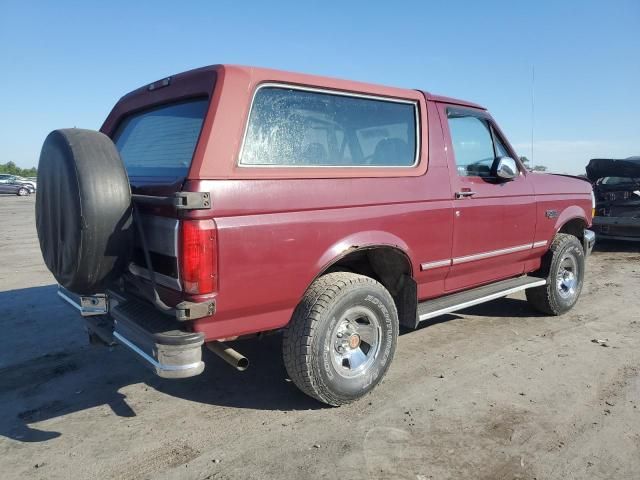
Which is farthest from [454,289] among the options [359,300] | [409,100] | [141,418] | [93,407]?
[93,407]

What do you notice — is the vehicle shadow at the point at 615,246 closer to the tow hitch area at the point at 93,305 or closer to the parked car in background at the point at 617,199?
Result: the parked car in background at the point at 617,199

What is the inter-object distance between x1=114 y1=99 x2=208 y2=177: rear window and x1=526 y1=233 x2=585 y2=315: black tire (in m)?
3.89

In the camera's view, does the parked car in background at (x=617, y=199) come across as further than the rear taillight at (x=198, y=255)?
Yes

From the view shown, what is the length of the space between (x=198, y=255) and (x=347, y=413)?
1474 mm

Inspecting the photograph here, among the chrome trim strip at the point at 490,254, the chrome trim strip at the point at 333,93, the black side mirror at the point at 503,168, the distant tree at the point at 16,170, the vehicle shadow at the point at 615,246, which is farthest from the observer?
the distant tree at the point at 16,170

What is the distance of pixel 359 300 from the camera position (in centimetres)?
324

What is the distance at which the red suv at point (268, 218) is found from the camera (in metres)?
2.65

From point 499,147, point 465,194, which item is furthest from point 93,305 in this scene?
point 499,147

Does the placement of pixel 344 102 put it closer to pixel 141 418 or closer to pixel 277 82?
pixel 277 82

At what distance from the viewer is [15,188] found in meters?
33.3

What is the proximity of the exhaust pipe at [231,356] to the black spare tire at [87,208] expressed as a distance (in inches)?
28.6

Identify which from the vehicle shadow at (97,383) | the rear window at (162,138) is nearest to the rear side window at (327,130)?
the rear window at (162,138)

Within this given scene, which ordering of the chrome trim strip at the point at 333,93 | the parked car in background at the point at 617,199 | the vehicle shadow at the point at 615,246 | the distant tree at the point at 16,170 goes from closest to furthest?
the chrome trim strip at the point at 333,93
the parked car in background at the point at 617,199
the vehicle shadow at the point at 615,246
the distant tree at the point at 16,170

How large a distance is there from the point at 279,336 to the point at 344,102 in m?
2.41
